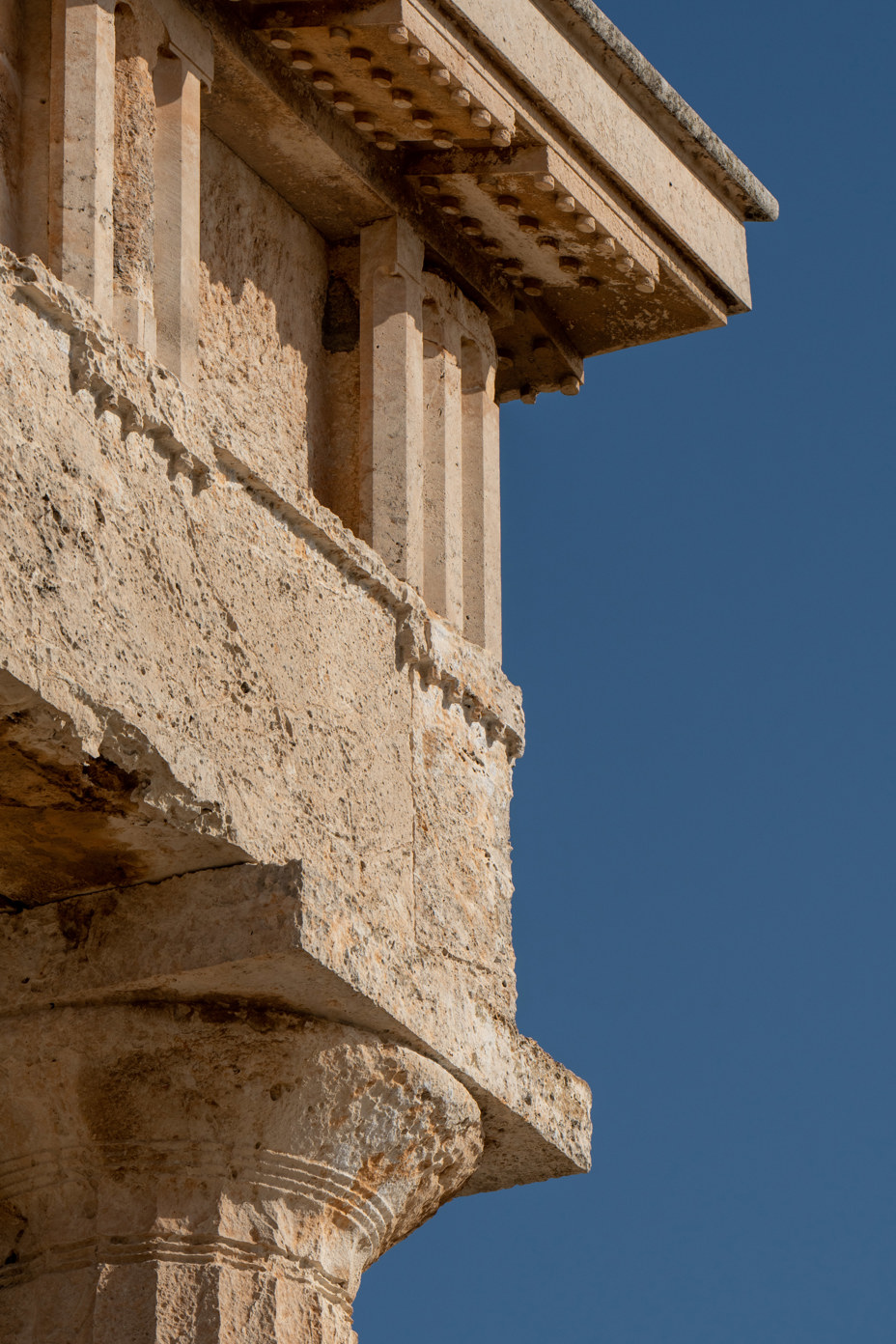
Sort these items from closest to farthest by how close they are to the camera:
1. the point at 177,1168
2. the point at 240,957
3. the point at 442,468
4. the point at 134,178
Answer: the point at 240,957
the point at 177,1168
the point at 134,178
the point at 442,468

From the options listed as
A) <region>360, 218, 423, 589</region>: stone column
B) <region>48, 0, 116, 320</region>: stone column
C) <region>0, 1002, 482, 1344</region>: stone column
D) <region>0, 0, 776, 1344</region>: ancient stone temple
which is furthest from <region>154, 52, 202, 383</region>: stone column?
<region>0, 1002, 482, 1344</region>: stone column

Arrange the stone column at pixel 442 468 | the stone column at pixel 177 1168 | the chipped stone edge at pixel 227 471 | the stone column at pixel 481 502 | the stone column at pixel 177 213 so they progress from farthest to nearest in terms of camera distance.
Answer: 1. the stone column at pixel 481 502
2. the stone column at pixel 442 468
3. the stone column at pixel 177 213
4. the stone column at pixel 177 1168
5. the chipped stone edge at pixel 227 471

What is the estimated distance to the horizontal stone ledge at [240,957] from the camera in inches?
225

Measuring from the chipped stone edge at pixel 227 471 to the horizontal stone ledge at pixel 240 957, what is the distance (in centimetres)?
97

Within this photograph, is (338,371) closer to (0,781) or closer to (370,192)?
(370,192)

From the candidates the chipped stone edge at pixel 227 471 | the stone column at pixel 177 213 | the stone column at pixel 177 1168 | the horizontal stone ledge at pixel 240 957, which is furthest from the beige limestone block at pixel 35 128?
the stone column at pixel 177 1168

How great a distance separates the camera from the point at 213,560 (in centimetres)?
599

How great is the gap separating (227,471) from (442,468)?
1408mm

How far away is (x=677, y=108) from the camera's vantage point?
7.82 meters

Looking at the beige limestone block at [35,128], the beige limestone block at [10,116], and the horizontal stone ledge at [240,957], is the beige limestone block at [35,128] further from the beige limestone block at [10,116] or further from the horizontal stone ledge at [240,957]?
the horizontal stone ledge at [240,957]

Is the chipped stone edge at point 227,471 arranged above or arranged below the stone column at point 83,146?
below

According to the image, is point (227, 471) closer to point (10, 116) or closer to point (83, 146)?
point (83, 146)

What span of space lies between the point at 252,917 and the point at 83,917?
0.49 meters

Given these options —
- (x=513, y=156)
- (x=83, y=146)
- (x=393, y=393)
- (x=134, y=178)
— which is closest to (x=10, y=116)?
(x=83, y=146)
